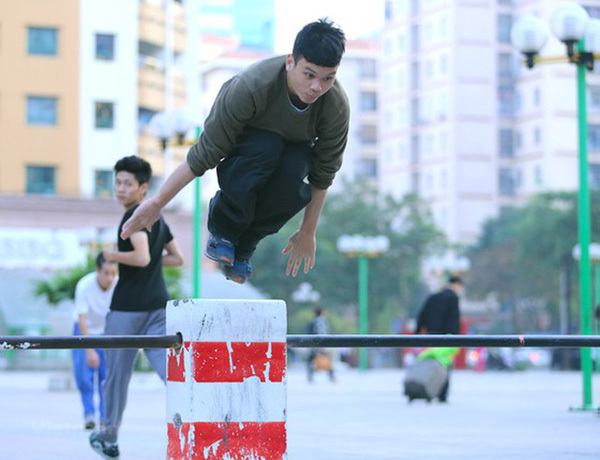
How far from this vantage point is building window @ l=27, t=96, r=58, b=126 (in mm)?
55031

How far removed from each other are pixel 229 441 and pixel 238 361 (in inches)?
13.9

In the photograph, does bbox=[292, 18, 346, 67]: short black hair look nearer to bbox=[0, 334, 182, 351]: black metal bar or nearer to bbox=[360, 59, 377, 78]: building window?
bbox=[0, 334, 182, 351]: black metal bar

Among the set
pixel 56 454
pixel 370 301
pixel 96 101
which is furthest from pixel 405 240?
pixel 56 454

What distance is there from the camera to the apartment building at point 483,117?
336 ft

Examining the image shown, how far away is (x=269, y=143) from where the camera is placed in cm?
633

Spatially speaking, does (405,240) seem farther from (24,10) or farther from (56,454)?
(56,454)

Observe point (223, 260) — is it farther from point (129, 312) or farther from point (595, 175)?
point (595, 175)

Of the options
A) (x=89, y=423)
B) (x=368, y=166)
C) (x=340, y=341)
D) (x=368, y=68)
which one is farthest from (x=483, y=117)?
(x=340, y=341)

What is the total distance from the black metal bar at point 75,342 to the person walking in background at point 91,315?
5748 mm

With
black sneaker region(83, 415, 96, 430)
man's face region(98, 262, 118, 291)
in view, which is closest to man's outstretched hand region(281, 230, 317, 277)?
man's face region(98, 262, 118, 291)

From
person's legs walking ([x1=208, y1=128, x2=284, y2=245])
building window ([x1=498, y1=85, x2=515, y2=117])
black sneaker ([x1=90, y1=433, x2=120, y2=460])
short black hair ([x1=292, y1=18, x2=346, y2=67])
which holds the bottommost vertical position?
black sneaker ([x1=90, y1=433, x2=120, y2=460])

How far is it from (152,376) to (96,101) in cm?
3031

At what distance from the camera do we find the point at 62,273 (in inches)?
1099

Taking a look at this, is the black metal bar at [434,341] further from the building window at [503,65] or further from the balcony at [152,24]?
the building window at [503,65]
